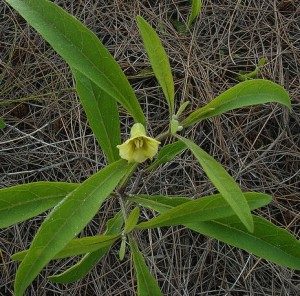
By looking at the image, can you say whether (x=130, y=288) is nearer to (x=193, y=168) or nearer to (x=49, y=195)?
(x=193, y=168)

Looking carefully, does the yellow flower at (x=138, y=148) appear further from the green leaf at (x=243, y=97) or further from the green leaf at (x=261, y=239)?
the green leaf at (x=261, y=239)

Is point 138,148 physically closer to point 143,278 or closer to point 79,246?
point 79,246

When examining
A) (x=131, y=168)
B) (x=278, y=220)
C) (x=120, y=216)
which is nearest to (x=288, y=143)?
(x=278, y=220)

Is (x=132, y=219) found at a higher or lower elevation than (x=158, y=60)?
lower

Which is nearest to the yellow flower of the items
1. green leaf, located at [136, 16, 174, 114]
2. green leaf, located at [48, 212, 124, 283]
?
green leaf, located at [136, 16, 174, 114]

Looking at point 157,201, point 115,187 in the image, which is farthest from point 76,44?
point 157,201

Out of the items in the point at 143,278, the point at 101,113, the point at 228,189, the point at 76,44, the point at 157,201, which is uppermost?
the point at 76,44

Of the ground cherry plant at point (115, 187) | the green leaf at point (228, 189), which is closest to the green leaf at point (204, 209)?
the ground cherry plant at point (115, 187)
